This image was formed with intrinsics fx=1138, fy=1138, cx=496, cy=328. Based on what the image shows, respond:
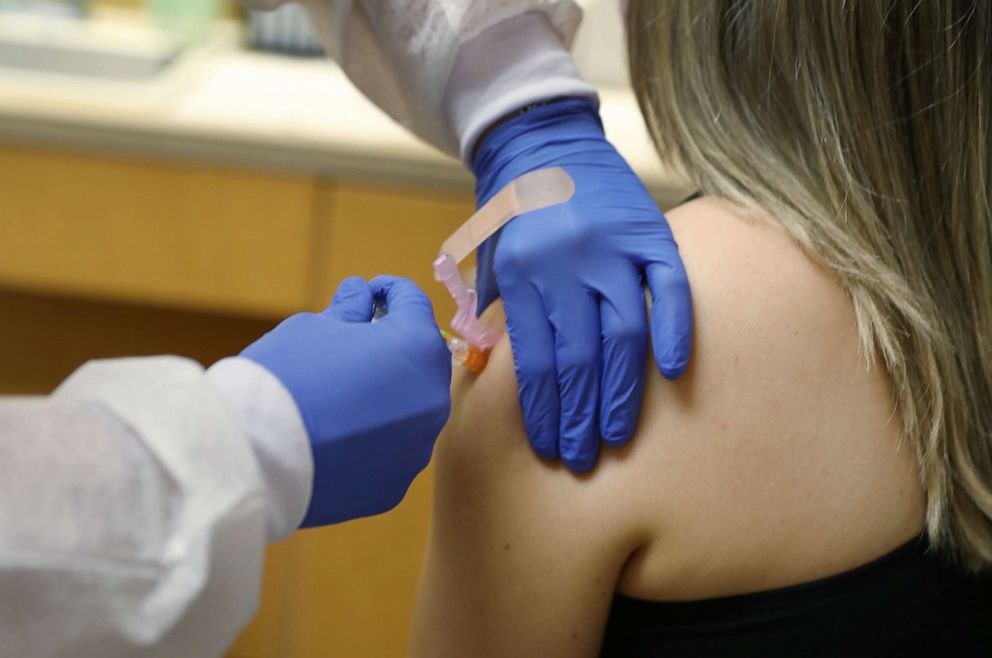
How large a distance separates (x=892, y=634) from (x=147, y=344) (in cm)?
158

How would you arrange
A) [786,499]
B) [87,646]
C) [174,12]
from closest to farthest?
[87,646] < [786,499] < [174,12]

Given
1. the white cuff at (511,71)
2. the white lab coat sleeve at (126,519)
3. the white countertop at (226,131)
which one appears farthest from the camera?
the white countertop at (226,131)

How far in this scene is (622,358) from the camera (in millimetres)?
875

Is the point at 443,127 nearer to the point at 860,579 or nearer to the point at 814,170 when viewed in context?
the point at 814,170

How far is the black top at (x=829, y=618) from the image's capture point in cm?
83

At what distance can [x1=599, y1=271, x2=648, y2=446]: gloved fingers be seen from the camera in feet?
2.77

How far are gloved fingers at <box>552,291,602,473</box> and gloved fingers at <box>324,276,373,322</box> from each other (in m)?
0.16

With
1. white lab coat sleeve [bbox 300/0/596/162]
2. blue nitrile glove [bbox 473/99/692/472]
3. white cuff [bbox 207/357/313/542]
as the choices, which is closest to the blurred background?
white lab coat sleeve [bbox 300/0/596/162]

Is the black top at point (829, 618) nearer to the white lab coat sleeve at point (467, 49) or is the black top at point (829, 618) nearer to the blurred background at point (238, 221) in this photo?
the white lab coat sleeve at point (467, 49)

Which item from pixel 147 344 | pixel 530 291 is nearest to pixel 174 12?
pixel 147 344

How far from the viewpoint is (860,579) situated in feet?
2.73

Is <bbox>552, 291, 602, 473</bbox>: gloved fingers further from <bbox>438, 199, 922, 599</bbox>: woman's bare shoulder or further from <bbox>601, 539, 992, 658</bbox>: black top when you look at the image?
<bbox>601, 539, 992, 658</bbox>: black top

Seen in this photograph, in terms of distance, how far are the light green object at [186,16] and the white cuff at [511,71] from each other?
1.32 meters

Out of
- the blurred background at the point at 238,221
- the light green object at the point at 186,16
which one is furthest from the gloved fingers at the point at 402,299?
the light green object at the point at 186,16
